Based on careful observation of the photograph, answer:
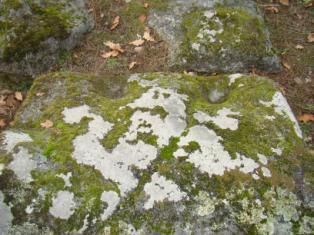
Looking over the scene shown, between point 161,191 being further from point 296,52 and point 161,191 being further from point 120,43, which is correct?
point 296,52

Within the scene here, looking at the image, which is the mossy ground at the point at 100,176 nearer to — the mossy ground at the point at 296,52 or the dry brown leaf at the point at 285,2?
the mossy ground at the point at 296,52

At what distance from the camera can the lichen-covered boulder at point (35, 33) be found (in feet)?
17.8

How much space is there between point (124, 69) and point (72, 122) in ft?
6.13

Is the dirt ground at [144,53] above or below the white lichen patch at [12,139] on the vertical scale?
below

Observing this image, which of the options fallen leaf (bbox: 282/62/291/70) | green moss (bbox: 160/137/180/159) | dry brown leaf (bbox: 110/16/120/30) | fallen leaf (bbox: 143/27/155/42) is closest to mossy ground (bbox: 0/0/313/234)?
green moss (bbox: 160/137/180/159)

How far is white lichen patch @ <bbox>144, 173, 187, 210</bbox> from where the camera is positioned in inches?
136

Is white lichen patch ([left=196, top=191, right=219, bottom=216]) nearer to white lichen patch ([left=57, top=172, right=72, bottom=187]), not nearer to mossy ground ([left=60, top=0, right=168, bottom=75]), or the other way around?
white lichen patch ([left=57, top=172, right=72, bottom=187])

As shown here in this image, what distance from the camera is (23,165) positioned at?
11.6 ft

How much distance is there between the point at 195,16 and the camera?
6.05m

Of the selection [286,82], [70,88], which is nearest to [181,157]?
[70,88]

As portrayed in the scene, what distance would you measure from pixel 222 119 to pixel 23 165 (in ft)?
6.42

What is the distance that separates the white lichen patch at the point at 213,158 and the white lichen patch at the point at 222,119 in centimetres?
20

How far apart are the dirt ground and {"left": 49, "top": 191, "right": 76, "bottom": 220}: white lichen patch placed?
1977mm

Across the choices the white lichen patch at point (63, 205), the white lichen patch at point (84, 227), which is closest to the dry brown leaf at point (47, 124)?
the white lichen patch at point (63, 205)
